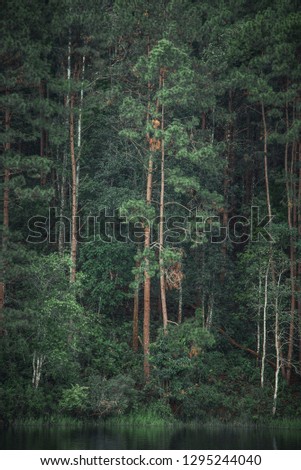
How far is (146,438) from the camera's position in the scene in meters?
27.5

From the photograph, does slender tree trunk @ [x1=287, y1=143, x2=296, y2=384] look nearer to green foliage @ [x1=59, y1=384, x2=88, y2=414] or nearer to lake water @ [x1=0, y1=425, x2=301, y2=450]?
lake water @ [x1=0, y1=425, x2=301, y2=450]

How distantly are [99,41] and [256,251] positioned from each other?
11.8 m

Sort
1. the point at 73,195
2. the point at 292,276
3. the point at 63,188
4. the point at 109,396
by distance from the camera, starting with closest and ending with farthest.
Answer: the point at 109,396 < the point at 292,276 < the point at 73,195 < the point at 63,188

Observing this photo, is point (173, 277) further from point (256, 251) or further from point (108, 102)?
point (108, 102)

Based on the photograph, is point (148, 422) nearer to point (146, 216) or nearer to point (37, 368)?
point (37, 368)

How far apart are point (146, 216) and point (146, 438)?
1023 cm

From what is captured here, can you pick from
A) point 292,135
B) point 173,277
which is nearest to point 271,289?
point 173,277

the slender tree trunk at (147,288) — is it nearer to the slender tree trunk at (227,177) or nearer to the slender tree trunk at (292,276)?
the slender tree trunk at (227,177)

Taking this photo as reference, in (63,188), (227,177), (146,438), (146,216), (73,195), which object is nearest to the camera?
(146,438)

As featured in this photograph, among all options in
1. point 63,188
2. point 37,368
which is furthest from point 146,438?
point 63,188

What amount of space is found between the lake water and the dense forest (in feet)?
5.61

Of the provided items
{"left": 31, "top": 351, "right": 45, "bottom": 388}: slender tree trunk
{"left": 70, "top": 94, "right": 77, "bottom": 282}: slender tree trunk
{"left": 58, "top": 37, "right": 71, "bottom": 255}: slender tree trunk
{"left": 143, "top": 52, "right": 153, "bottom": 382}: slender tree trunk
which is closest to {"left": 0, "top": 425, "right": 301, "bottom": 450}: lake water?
{"left": 31, "top": 351, "right": 45, "bottom": 388}: slender tree trunk

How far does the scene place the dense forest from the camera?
31.9 metres

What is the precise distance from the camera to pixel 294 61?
3656cm
